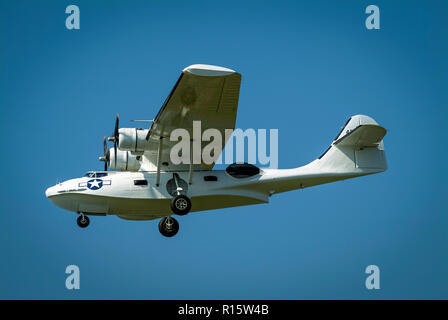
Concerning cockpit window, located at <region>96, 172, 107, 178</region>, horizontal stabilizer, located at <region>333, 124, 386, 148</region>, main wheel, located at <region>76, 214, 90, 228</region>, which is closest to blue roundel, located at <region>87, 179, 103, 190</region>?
cockpit window, located at <region>96, 172, 107, 178</region>

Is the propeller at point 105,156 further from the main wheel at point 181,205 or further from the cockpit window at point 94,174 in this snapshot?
the main wheel at point 181,205

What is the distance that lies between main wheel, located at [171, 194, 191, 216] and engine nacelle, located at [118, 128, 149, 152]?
1684 mm

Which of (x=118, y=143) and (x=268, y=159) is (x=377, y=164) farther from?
(x=118, y=143)

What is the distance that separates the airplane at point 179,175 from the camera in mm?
17266

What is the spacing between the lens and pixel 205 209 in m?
18.7

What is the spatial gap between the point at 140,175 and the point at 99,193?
1265 millimetres

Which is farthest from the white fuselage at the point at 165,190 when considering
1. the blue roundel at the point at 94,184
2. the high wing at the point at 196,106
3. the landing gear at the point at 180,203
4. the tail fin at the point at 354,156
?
the high wing at the point at 196,106

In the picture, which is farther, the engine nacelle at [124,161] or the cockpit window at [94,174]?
the engine nacelle at [124,161]

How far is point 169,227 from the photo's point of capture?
1902 cm

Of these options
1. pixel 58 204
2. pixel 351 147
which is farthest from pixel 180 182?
pixel 351 147

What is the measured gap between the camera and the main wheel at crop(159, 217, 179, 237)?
19016 millimetres

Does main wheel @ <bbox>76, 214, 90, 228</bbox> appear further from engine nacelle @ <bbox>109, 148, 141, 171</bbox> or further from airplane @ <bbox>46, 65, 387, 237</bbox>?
engine nacelle @ <bbox>109, 148, 141, 171</bbox>

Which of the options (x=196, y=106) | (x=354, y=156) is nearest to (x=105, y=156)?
(x=196, y=106)

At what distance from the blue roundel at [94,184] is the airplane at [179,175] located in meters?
0.03
